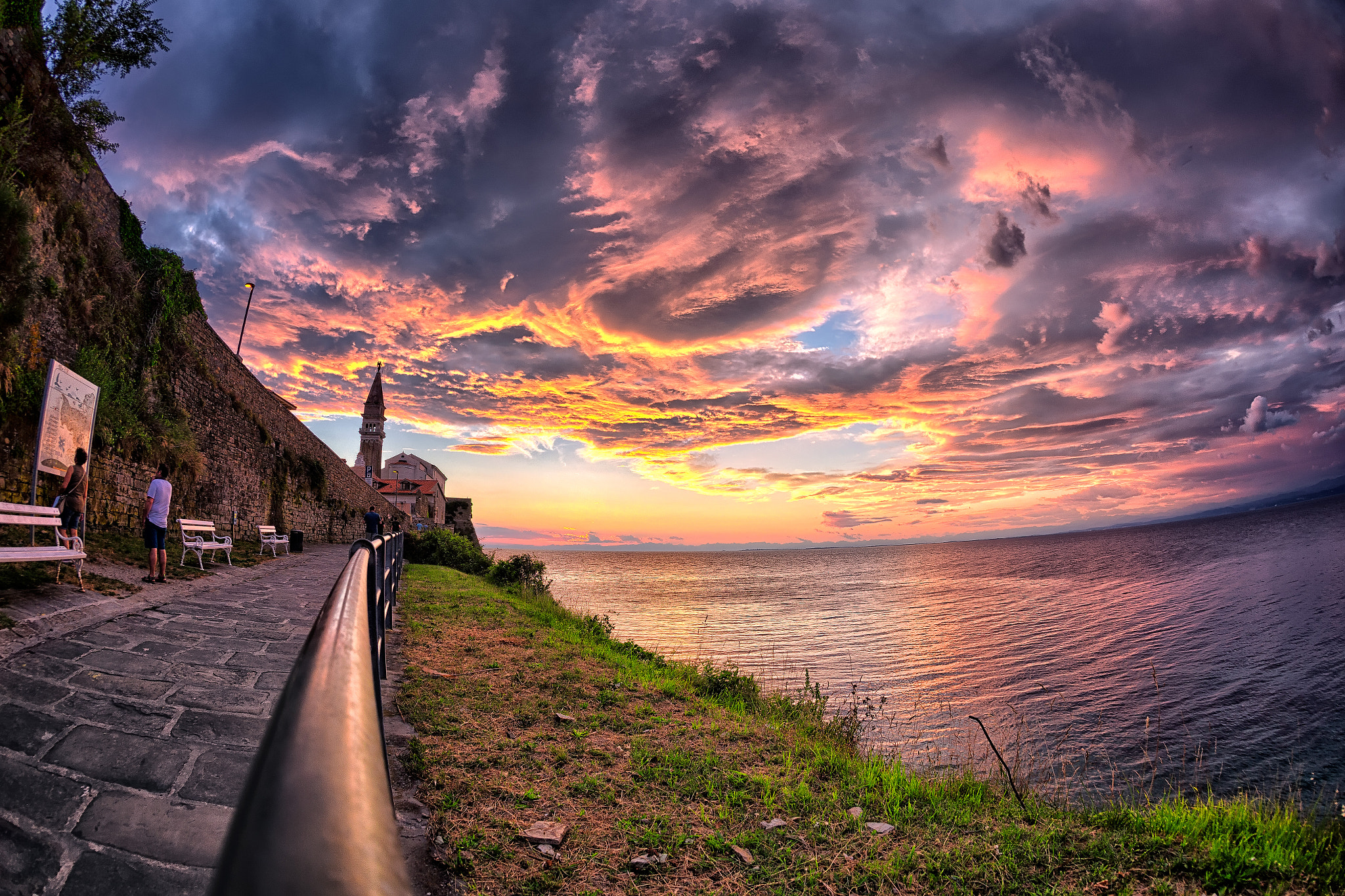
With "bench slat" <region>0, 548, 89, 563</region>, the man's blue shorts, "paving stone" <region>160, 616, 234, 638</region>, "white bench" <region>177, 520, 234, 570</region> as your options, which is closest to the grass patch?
"paving stone" <region>160, 616, 234, 638</region>

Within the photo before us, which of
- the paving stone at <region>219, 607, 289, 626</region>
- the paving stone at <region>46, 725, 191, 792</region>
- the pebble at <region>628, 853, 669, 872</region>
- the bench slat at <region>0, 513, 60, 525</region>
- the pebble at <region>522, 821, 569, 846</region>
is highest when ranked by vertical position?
the bench slat at <region>0, 513, 60, 525</region>

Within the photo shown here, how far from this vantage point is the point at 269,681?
4285mm

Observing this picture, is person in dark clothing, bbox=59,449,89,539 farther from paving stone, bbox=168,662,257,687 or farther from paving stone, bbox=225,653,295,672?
paving stone, bbox=168,662,257,687

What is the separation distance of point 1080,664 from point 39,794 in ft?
Result: 55.6

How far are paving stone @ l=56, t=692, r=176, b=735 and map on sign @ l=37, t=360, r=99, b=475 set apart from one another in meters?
7.46

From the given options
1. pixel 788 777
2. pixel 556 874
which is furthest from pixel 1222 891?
pixel 556 874

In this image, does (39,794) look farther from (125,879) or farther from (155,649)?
(155,649)

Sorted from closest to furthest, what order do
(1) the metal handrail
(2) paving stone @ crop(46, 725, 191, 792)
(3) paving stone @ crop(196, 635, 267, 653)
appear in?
(1) the metal handrail < (2) paving stone @ crop(46, 725, 191, 792) < (3) paving stone @ crop(196, 635, 267, 653)

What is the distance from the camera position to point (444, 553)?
21.6m

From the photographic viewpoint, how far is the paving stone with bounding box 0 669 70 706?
3.16m

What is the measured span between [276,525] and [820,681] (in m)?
18.7

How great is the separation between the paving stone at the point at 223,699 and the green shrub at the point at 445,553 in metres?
16.6

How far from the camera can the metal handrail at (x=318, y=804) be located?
13.1 inches

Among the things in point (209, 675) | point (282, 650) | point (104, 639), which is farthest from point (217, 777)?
point (104, 639)
